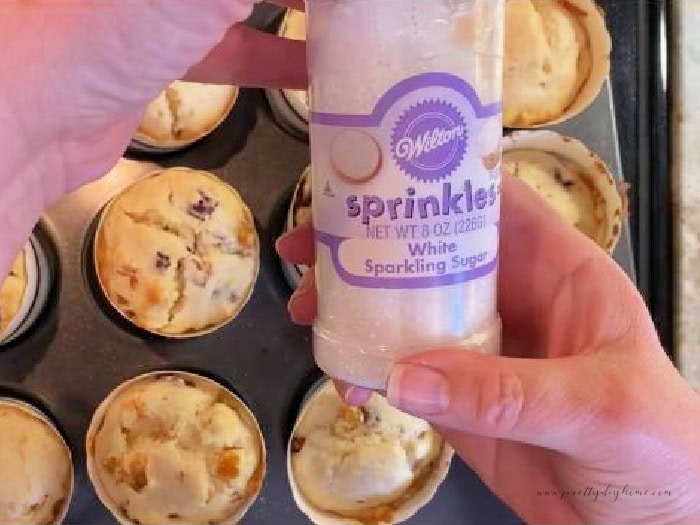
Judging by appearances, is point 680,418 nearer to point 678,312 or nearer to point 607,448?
point 607,448

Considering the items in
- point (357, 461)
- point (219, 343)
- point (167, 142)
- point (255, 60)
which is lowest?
point (357, 461)

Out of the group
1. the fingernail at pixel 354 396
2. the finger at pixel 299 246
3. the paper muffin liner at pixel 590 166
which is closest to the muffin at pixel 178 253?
the finger at pixel 299 246

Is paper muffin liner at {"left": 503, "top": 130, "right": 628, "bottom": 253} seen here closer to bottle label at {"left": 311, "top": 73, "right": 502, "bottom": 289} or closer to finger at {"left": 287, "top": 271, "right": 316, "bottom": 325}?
finger at {"left": 287, "top": 271, "right": 316, "bottom": 325}

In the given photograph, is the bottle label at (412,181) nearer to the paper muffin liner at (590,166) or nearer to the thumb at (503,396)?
the thumb at (503,396)

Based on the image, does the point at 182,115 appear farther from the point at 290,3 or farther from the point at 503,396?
the point at 503,396

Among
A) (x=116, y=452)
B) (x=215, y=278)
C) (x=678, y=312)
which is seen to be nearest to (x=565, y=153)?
(x=678, y=312)

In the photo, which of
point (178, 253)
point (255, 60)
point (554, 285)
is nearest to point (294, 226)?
point (178, 253)
